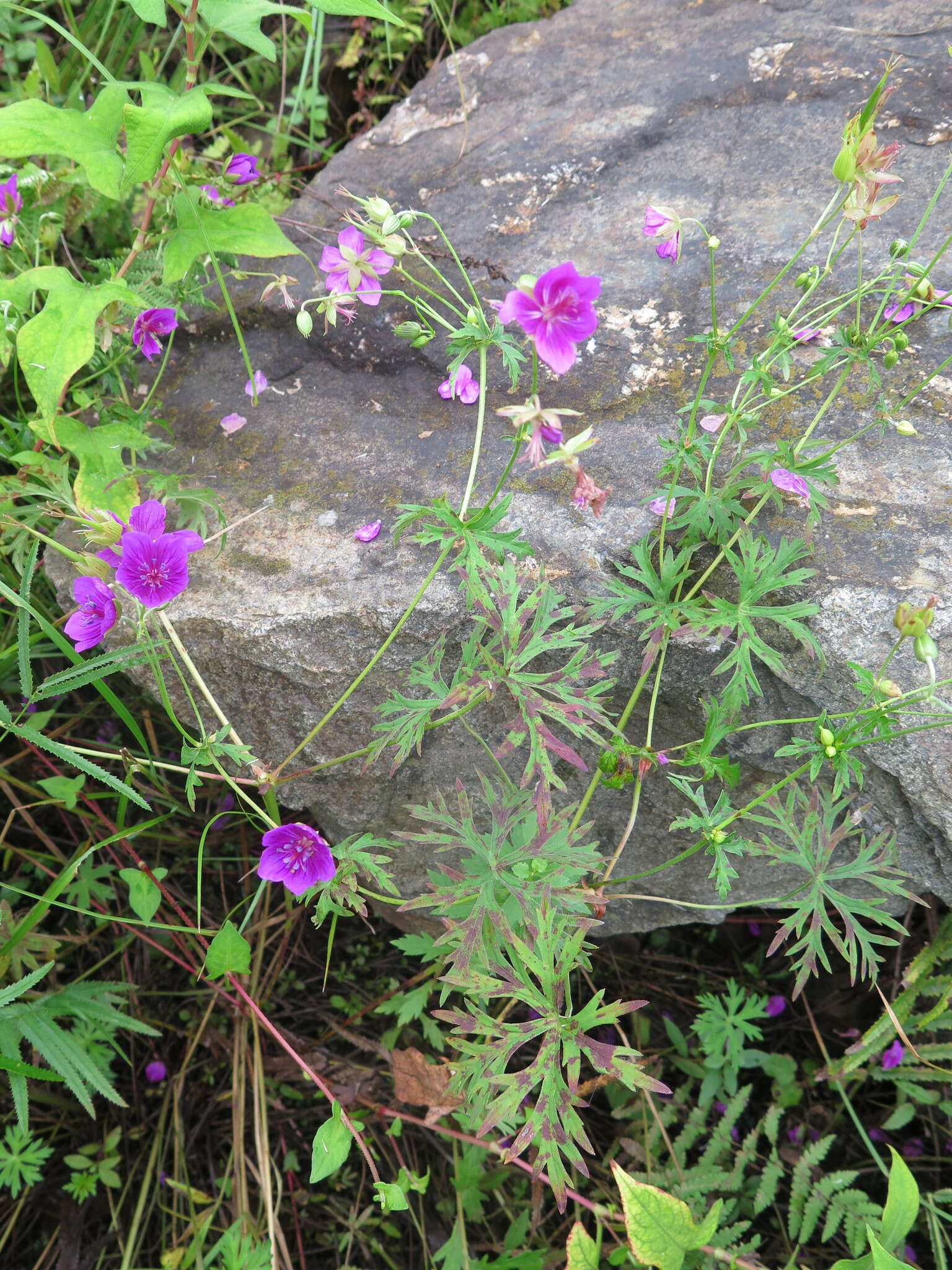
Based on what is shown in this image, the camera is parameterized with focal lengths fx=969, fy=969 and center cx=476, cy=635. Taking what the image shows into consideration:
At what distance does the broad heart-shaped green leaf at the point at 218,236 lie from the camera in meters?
2.24

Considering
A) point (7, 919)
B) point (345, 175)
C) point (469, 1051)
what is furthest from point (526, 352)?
point (7, 919)

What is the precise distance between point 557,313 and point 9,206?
5.80 ft

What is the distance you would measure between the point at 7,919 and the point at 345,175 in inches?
90.2

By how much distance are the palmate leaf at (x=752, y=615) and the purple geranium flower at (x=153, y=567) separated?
3.29 ft

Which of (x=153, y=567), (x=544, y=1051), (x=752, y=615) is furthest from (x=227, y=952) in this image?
(x=752, y=615)

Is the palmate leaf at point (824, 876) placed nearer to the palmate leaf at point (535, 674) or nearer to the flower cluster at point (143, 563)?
the palmate leaf at point (535, 674)

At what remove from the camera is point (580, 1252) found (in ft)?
6.37

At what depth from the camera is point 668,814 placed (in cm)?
226

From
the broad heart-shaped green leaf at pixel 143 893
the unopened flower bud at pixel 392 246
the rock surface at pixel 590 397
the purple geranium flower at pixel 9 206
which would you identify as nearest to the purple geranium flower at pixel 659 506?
the rock surface at pixel 590 397

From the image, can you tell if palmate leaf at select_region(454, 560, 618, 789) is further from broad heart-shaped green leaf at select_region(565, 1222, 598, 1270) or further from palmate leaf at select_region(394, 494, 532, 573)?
broad heart-shaped green leaf at select_region(565, 1222, 598, 1270)

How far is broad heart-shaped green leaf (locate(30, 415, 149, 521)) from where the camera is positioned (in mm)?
2258

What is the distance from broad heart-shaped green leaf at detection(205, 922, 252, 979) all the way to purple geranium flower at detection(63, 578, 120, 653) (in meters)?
0.66

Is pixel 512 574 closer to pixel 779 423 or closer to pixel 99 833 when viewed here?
pixel 779 423

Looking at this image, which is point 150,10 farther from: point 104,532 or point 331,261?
point 104,532
